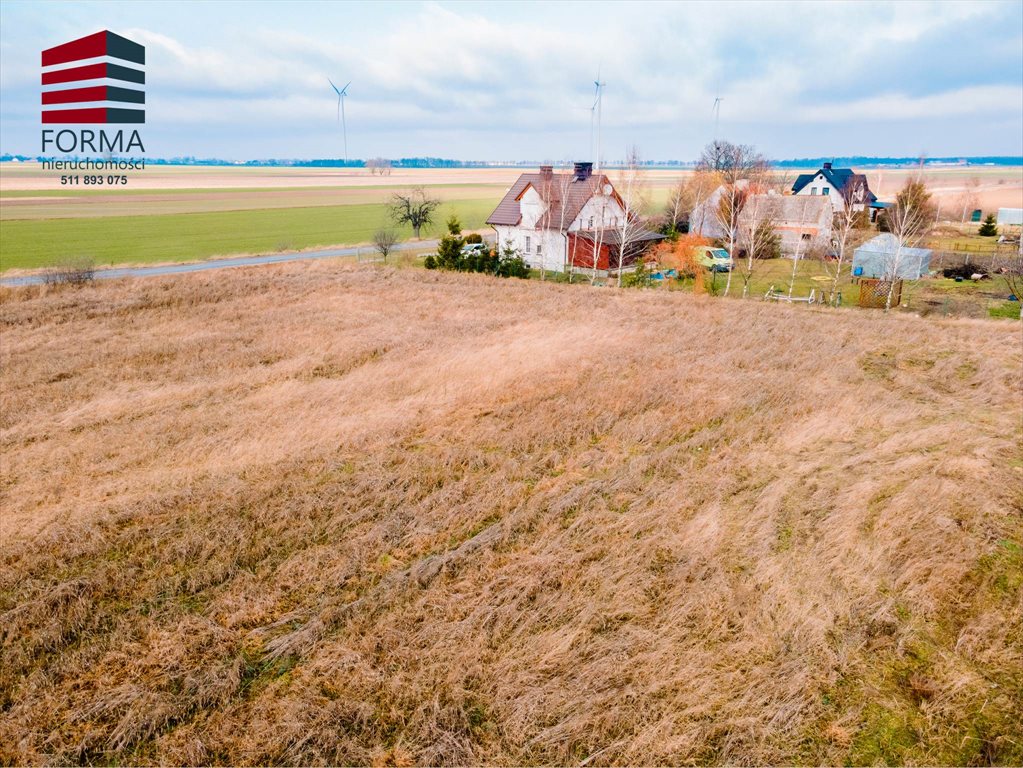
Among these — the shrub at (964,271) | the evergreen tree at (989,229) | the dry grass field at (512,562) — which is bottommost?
the dry grass field at (512,562)

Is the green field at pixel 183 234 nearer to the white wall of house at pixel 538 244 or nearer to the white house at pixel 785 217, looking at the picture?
the white wall of house at pixel 538 244

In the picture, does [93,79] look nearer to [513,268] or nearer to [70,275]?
[70,275]

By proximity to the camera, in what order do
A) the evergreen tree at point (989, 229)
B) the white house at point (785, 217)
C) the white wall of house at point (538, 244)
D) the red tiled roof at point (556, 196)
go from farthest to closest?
1. the evergreen tree at point (989, 229)
2. the white house at point (785, 217)
3. the white wall of house at point (538, 244)
4. the red tiled roof at point (556, 196)

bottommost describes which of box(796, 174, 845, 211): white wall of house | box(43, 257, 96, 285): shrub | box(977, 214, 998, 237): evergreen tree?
box(43, 257, 96, 285): shrub

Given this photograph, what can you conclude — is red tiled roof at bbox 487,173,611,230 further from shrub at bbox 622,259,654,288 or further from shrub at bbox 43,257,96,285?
shrub at bbox 43,257,96,285

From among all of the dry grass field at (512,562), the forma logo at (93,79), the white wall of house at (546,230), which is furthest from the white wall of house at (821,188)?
the forma logo at (93,79)

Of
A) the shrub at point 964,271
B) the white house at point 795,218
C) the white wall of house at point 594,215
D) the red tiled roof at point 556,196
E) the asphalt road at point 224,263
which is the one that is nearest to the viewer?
the asphalt road at point 224,263

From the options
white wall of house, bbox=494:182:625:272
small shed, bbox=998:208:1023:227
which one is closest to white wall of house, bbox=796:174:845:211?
small shed, bbox=998:208:1023:227
